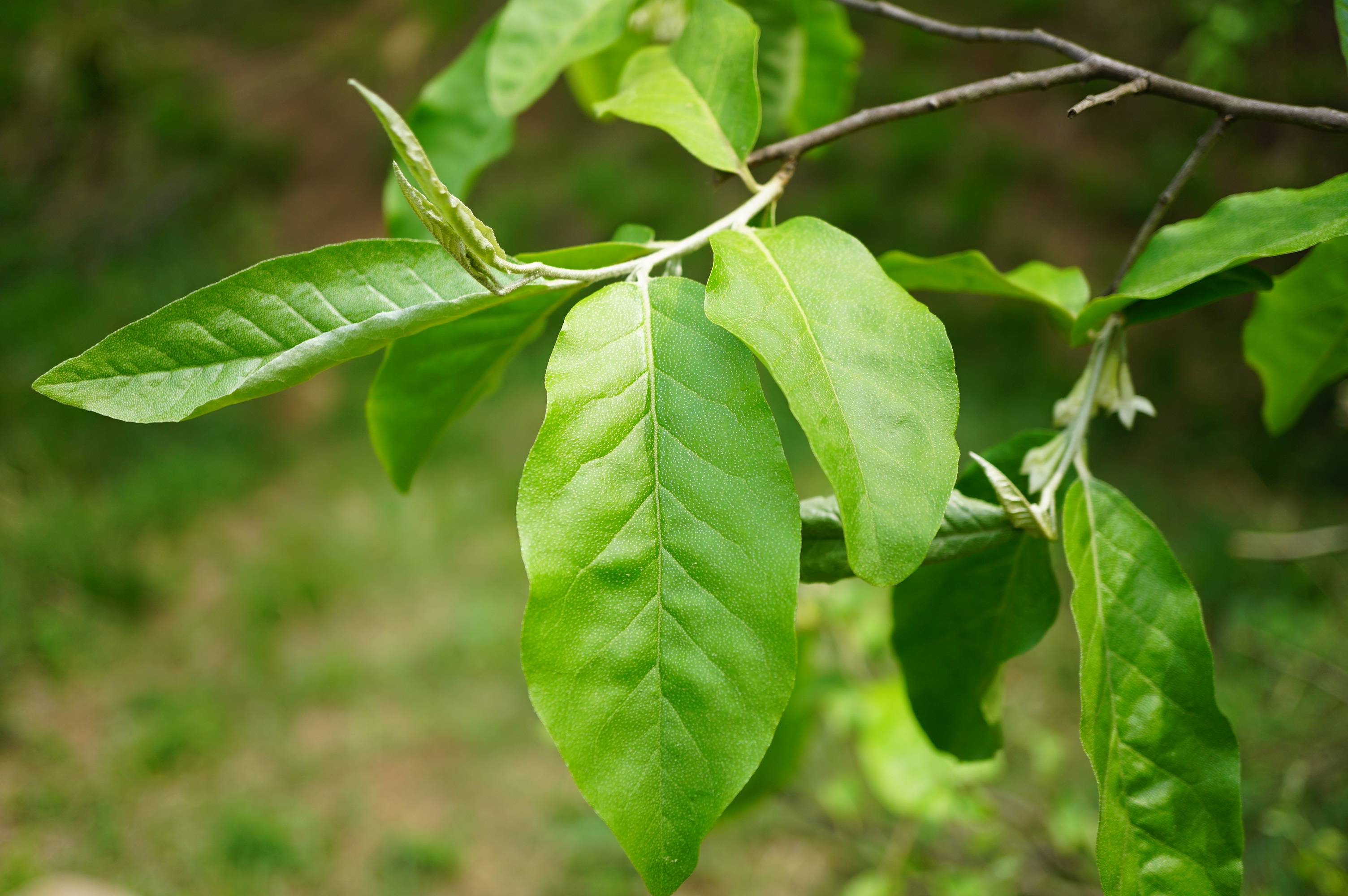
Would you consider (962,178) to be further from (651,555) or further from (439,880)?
(651,555)

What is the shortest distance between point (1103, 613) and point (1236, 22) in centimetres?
253

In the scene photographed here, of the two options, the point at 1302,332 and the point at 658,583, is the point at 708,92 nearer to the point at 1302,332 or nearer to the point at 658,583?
the point at 658,583

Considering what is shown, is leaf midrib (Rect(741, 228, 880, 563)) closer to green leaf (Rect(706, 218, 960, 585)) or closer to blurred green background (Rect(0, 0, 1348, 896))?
green leaf (Rect(706, 218, 960, 585))

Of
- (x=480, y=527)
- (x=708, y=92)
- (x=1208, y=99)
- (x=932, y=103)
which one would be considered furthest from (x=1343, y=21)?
(x=480, y=527)

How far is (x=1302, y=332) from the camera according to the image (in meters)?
0.68

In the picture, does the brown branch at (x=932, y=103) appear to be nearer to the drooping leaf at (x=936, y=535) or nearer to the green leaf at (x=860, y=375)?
the green leaf at (x=860, y=375)

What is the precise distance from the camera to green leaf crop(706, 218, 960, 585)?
398 mm

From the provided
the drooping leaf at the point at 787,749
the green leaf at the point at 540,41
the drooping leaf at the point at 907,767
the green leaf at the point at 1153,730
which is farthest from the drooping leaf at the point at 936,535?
the drooping leaf at the point at 907,767

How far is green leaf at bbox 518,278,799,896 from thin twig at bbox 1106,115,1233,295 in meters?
0.30

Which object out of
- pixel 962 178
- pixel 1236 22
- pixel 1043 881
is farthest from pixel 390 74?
pixel 1043 881

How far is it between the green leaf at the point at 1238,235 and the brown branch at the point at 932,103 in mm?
116

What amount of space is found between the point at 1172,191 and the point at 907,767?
0.96m

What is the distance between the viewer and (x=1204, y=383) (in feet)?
9.74

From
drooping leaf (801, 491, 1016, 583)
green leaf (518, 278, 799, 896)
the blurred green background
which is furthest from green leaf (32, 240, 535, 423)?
the blurred green background
